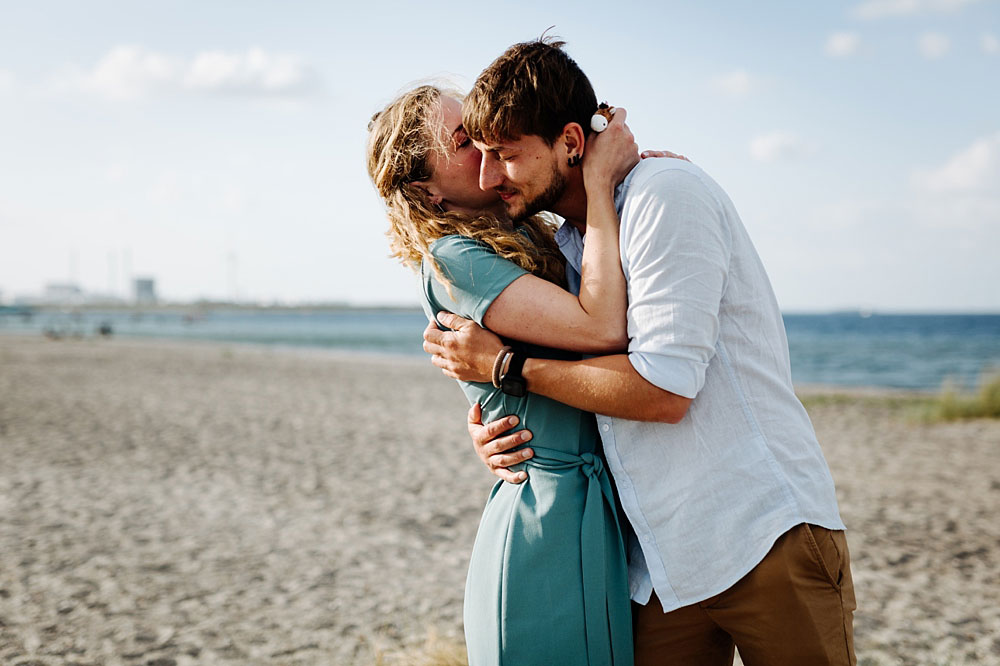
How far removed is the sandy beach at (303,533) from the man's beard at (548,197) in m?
2.90

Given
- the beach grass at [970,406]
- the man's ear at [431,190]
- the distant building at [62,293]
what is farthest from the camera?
the distant building at [62,293]

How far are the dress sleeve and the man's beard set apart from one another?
0.16 meters

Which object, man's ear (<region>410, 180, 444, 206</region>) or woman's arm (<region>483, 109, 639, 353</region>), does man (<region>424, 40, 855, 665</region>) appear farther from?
man's ear (<region>410, 180, 444, 206</region>)

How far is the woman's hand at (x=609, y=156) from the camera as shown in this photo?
2064mm

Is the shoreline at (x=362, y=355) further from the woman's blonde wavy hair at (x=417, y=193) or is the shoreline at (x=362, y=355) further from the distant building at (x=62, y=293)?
the distant building at (x=62, y=293)

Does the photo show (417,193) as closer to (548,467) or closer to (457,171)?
(457,171)

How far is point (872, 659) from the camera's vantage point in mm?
4348

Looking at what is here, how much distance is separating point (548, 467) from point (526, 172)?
0.83m

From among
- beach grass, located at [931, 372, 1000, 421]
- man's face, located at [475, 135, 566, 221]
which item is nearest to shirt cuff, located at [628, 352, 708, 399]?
man's face, located at [475, 135, 566, 221]

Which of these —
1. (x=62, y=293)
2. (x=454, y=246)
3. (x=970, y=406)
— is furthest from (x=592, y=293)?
(x=62, y=293)

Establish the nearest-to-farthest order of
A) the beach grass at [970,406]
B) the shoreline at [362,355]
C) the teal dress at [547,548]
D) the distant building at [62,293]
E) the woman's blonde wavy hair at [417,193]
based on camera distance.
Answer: the teal dress at [547,548] < the woman's blonde wavy hair at [417,193] < the beach grass at [970,406] < the shoreline at [362,355] < the distant building at [62,293]

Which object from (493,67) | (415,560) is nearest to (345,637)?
(415,560)

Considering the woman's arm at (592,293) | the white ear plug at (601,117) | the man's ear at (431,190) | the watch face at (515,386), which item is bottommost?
the watch face at (515,386)

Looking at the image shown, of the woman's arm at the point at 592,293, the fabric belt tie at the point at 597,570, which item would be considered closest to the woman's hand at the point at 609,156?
the woman's arm at the point at 592,293
